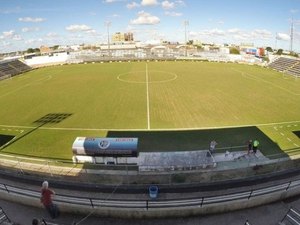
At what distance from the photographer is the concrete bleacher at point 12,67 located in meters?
69.9

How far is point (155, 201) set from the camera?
11.7m

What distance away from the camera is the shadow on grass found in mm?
20438

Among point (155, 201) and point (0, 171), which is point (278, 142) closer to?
point (155, 201)

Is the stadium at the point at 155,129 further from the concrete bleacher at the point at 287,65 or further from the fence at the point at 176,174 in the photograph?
the concrete bleacher at the point at 287,65

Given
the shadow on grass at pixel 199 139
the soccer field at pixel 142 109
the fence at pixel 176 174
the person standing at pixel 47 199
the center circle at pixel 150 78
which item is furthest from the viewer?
the center circle at pixel 150 78

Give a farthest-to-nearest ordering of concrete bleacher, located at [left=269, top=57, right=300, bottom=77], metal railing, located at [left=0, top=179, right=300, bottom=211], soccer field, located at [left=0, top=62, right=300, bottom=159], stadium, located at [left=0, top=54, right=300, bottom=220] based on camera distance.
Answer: concrete bleacher, located at [left=269, top=57, right=300, bottom=77] < soccer field, located at [left=0, top=62, right=300, bottom=159] < stadium, located at [left=0, top=54, right=300, bottom=220] < metal railing, located at [left=0, top=179, right=300, bottom=211]

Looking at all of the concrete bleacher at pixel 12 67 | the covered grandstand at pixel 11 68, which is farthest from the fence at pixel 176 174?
the concrete bleacher at pixel 12 67

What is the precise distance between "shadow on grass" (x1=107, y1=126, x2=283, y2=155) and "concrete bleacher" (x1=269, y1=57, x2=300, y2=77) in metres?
43.2

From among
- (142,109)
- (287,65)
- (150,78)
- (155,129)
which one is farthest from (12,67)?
(287,65)

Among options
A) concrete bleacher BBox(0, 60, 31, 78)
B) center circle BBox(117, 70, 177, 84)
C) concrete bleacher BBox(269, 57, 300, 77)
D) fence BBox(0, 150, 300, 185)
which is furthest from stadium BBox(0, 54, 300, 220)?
concrete bleacher BBox(0, 60, 31, 78)

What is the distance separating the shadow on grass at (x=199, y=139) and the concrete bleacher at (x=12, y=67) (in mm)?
60560

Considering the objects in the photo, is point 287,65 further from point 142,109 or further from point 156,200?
point 156,200

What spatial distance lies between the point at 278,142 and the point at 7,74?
7220 centimetres

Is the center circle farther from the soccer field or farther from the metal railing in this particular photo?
the metal railing
